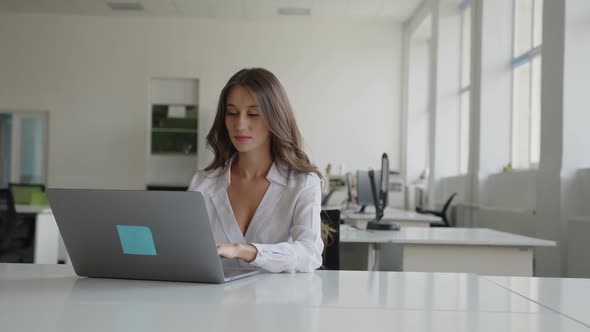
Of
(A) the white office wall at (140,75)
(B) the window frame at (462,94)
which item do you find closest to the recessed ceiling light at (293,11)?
(A) the white office wall at (140,75)

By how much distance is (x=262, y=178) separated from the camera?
2012 mm

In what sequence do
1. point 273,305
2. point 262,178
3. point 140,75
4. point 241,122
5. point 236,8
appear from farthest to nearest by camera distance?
point 140,75, point 236,8, point 262,178, point 241,122, point 273,305

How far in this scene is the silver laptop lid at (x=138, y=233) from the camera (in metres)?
1.30

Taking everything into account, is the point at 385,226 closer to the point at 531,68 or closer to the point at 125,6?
the point at 531,68

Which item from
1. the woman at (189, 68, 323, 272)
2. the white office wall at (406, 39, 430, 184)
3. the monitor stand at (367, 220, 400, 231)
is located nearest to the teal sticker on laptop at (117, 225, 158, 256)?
the woman at (189, 68, 323, 272)

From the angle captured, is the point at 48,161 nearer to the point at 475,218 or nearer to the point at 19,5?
the point at 19,5

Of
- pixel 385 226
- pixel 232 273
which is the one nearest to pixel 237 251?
pixel 232 273

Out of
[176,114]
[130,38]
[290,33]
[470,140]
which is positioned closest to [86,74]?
[130,38]

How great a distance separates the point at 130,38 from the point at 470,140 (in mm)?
5523

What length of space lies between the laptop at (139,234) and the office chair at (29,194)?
5576 mm

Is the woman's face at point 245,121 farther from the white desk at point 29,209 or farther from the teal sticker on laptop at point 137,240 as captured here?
the white desk at point 29,209

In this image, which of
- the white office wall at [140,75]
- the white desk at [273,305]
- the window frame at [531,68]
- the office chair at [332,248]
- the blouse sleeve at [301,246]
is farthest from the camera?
the white office wall at [140,75]

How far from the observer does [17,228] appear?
5.73m

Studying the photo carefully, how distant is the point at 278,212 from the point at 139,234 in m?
0.62
